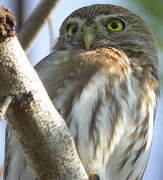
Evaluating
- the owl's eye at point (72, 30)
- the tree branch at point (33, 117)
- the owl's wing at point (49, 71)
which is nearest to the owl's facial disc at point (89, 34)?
the owl's eye at point (72, 30)

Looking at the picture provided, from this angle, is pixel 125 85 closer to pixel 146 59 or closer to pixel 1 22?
pixel 146 59

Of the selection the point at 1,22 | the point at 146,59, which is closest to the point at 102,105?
the point at 146,59

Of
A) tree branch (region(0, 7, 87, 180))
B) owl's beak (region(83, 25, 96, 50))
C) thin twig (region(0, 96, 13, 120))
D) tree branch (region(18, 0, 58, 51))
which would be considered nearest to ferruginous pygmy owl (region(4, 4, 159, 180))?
owl's beak (region(83, 25, 96, 50))

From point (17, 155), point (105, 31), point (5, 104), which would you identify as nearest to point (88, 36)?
point (105, 31)

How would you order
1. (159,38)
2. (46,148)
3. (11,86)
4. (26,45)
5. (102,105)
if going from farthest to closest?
(159,38) → (26,45) → (102,105) → (46,148) → (11,86)

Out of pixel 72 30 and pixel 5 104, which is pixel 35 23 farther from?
pixel 5 104

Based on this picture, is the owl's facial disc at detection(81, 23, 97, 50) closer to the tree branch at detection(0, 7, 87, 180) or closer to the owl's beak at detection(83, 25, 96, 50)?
the owl's beak at detection(83, 25, 96, 50)
